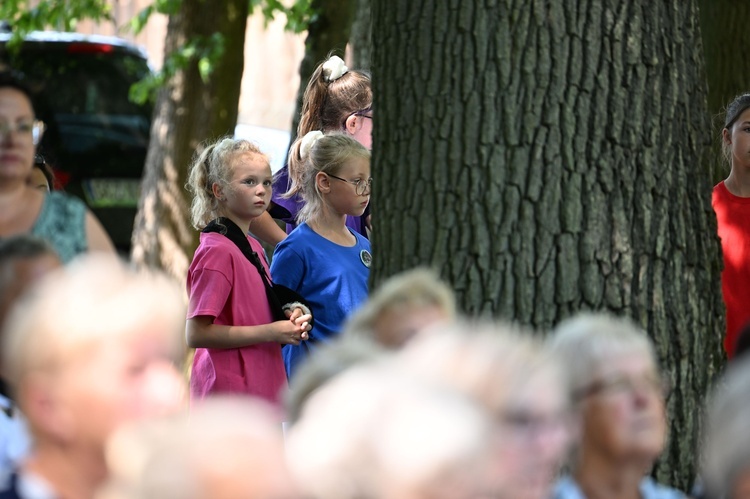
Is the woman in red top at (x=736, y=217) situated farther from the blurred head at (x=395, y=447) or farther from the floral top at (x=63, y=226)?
the blurred head at (x=395, y=447)

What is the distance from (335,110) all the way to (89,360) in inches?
139

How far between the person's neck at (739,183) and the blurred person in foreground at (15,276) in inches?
127

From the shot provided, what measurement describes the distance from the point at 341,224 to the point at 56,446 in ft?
9.34

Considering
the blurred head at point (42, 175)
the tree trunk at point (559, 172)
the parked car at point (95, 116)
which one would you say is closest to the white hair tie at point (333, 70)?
the blurred head at point (42, 175)

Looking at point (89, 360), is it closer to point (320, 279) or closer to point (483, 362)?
point (483, 362)

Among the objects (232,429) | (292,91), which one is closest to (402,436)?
(232,429)

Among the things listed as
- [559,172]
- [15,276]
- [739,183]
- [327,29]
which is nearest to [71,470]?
[15,276]

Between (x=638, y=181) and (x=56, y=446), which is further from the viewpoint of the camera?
(x=638, y=181)

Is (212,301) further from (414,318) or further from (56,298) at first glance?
(56,298)

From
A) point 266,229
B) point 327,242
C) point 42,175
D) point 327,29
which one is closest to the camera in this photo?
point 327,242

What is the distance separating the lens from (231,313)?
5.27 meters

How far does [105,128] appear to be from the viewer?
12.1 metres

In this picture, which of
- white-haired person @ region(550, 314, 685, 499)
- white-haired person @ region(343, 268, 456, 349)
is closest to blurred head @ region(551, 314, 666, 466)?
white-haired person @ region(550, 314, 685, 499)

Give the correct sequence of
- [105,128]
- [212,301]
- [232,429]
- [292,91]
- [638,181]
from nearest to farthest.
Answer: [232,429]
[638,181]
[212,301]
[105,128]
[292,91]
